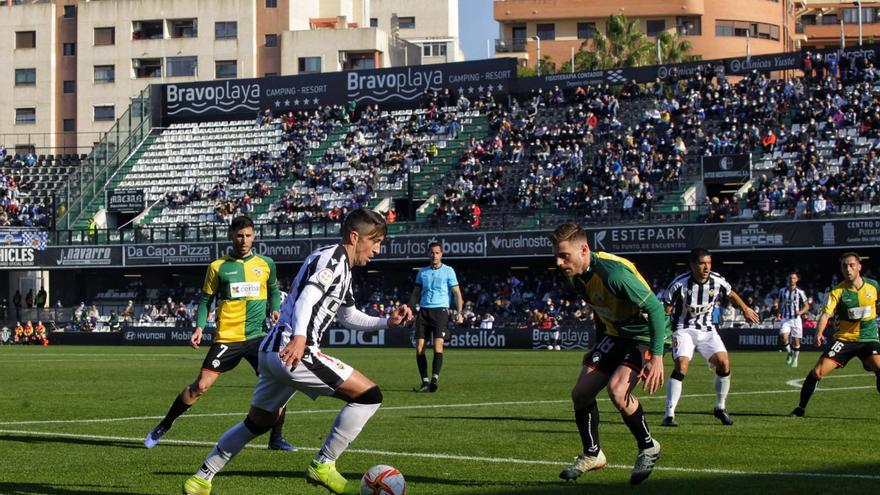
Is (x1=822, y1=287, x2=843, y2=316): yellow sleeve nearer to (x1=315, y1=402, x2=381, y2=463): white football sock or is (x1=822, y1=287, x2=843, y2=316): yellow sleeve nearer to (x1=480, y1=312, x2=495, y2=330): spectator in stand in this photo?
(x1=315, y1=402, x2=381, y2=463): white football sock

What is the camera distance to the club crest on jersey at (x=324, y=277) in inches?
371

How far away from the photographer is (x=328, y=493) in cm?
1020

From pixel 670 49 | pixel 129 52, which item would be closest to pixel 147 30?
pixel 129 52

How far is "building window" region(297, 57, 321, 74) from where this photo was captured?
298 feet

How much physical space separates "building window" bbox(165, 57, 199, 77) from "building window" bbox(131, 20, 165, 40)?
2.01 meters

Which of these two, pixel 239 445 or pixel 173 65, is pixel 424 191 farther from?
pixel 239 445

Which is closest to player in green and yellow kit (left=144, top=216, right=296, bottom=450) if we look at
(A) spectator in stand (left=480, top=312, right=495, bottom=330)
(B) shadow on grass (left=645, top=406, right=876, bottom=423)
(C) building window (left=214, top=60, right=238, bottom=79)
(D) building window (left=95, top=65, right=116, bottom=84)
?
(B) shadow on grass (left=645, top=406, right=876, bottom=423)

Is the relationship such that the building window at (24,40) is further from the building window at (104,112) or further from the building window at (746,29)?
the building window at (746,29)

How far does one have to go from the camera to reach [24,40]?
95.3m

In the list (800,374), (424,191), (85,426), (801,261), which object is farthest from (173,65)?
→ (85,426)

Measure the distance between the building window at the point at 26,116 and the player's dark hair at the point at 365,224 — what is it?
295 feet

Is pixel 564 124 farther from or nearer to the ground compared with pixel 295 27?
nearer to the ground

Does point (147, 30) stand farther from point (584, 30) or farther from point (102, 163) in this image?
point (584, 30)

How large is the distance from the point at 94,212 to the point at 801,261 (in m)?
35.6
